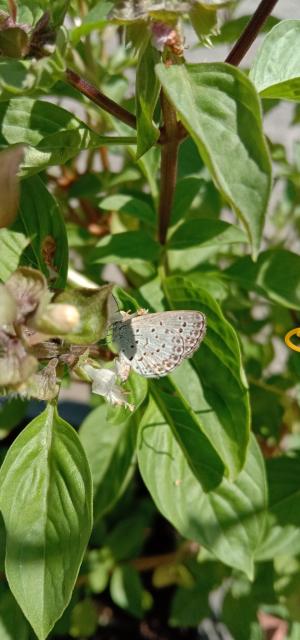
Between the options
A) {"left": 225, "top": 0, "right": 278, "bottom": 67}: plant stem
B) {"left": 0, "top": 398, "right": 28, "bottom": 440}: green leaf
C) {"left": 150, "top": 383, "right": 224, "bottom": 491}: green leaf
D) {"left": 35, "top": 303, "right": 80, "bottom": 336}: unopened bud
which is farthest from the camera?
{"left": 0, "top": 398, "right": 28, "bottom": 440}: green leaf

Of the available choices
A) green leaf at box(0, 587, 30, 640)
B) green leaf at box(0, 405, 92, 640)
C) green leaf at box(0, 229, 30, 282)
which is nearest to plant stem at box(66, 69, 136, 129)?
green leaf at box(0, 229, 30, 282)

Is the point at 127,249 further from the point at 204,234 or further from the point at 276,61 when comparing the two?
the point at 276,61

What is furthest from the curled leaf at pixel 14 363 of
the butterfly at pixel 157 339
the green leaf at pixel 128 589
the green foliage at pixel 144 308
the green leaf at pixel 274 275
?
the green leaf at pixel 128 589

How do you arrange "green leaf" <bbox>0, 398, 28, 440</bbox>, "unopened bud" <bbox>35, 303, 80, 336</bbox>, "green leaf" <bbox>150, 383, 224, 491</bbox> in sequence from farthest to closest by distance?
"green leaf" <bbox>0, 398, 28, 440</bbox>
"green leaf" <bbox>150, 383, 224, 491</bbox>
"unopened bud" <bbox>35, 303, 80, 336</bbox>

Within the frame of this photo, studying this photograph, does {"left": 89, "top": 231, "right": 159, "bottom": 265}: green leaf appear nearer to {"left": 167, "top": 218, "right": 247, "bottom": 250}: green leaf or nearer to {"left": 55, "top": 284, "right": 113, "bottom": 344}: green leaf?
{"left": 167, "top": 218, "right": 247, "bottom": 250}: green leaf

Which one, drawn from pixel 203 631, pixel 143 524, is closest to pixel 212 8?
pixel 143 524

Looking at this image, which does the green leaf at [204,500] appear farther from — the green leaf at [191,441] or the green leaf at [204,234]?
the green leaf at [204,234]

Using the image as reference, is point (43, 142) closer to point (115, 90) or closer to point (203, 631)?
point (115, 90)
